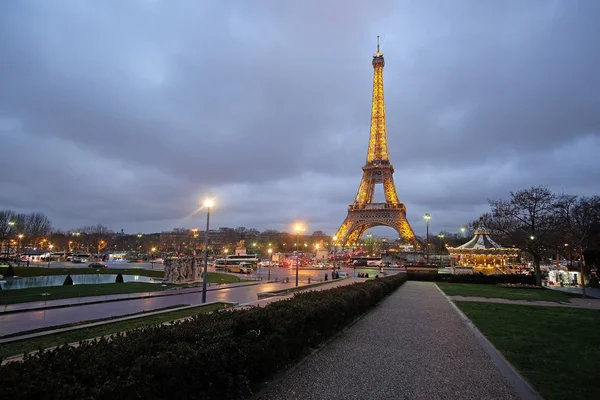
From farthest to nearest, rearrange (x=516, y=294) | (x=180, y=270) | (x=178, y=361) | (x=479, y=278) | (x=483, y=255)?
(x=483, y=255) → (x=479, y=278) → (x=180, y=270) → (x=516, y=294) → (x=178, y=361)

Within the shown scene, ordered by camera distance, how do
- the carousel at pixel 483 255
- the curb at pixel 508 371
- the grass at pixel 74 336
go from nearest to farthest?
the curb at pixel 508 371
the grass at pixel 74 336
the carousel at pixel 483 255

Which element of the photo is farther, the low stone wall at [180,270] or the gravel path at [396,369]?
the low stone wall at [180,270]

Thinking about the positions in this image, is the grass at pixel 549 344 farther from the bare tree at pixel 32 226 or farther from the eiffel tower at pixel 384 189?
the bare tree at pixel 32 226

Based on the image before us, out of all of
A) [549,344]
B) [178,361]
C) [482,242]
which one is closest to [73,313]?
[178,361]

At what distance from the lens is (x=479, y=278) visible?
4356 centimetres

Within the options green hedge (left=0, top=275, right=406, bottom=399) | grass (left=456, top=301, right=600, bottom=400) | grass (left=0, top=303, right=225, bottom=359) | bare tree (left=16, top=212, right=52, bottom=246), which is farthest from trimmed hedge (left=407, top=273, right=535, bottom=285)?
bare tree (left=16, top=212, right=52, bottom=246)

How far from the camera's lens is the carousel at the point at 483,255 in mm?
53881

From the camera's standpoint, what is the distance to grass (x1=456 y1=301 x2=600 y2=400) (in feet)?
24.8

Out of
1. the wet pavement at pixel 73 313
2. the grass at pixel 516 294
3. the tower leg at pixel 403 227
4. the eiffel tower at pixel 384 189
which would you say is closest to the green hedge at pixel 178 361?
the wet pavement at pixel 73 313

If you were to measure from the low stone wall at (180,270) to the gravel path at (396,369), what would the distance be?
2691 cm

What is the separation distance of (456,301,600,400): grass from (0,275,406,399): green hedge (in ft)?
19.1

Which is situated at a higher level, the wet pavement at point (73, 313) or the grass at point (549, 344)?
the grass at point (549, 344)

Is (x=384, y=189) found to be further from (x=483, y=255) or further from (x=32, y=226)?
(x=32, y=226)

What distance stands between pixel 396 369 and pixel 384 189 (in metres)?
88.7
